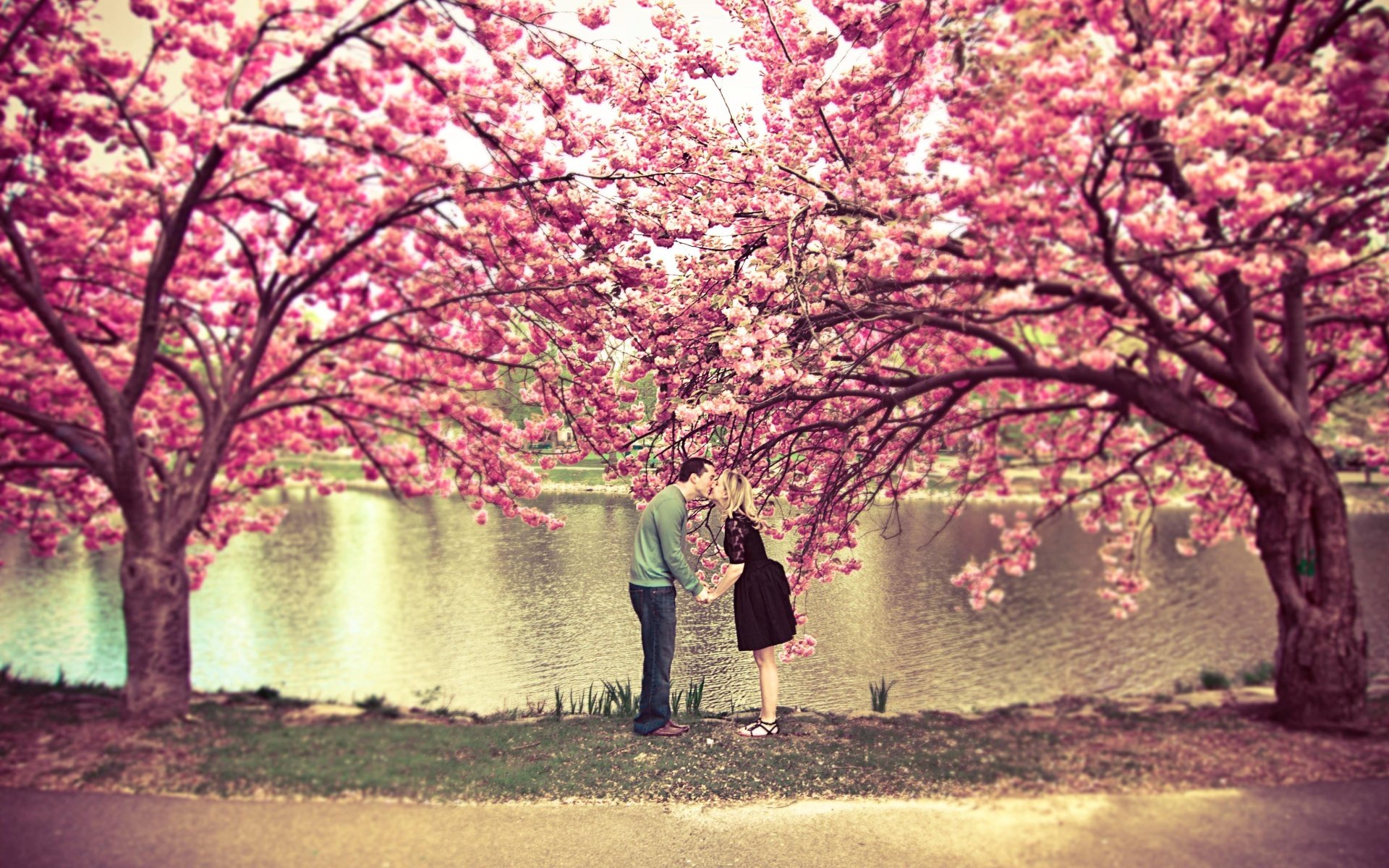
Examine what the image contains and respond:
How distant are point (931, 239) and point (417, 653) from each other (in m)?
8.75

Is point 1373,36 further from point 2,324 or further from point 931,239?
point 2,324

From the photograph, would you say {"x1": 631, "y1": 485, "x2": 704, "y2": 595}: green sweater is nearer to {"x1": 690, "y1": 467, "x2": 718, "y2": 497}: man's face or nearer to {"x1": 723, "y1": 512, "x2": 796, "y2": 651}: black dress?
{"x1": 690, "y1": 467, "x2": 718, "y2": 497}: man's face

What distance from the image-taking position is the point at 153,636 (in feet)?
19.0

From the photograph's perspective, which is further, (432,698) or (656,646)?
(432,698)

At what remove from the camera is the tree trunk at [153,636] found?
5.74 meters

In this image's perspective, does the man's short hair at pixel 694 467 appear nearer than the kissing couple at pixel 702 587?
No

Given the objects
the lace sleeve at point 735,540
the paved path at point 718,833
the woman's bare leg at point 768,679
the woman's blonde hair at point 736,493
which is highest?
the woman's blonde hair at point 736,493

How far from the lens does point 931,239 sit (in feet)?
17.7

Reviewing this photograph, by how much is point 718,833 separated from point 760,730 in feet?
5.01

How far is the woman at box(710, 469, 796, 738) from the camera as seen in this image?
5441 mm

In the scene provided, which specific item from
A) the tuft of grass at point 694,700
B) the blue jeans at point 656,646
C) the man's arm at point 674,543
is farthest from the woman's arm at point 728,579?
the tuft of grass at point 694,700

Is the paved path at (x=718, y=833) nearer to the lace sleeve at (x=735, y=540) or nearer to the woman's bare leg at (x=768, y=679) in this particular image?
the woman's bare leg at (x=768, y=679)

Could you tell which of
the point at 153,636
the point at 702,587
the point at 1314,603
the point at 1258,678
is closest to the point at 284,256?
the point at 153,636

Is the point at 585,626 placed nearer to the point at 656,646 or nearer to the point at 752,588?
the point at 656,646
